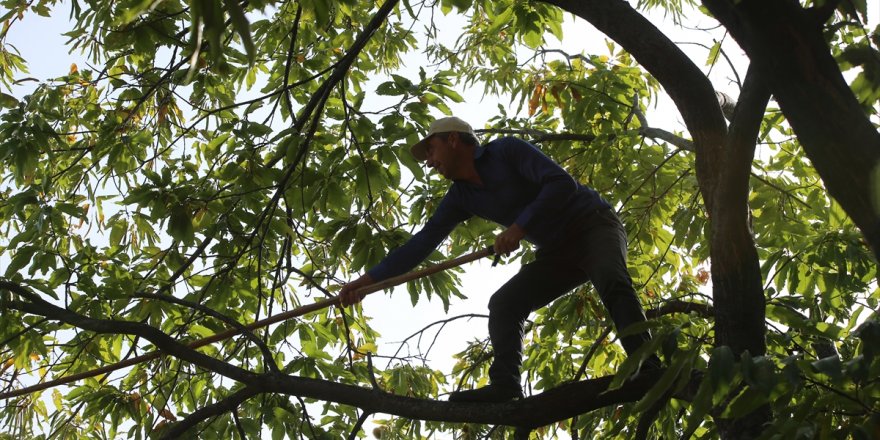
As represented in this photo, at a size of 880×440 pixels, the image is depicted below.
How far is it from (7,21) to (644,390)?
193 inches

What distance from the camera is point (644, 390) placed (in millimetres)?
2760

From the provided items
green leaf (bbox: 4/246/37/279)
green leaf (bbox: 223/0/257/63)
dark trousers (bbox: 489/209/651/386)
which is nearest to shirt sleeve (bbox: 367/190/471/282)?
dark trousers (bbox: 489/209/651/386)

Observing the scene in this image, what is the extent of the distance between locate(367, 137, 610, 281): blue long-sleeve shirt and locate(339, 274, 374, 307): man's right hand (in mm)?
33

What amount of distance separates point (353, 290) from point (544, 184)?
2.99 feet

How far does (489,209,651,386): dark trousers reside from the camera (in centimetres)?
311

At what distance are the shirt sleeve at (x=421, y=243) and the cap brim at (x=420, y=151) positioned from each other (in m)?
0.21

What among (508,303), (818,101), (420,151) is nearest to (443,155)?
(420,151)

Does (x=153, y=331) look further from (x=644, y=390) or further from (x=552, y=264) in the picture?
(x=644, y=390)

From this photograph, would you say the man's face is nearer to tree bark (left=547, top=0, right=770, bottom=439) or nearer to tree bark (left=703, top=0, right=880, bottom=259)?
tree bark (left=547, top=0, right=770, bottom=439)

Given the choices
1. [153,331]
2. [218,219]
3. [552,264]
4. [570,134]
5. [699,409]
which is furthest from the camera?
[570,134]

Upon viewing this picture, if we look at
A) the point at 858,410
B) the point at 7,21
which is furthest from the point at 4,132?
the point at 858,410

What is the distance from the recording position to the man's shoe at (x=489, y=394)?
9.84 feet

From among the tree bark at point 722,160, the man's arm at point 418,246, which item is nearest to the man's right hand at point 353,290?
the man's arm at point 418,246

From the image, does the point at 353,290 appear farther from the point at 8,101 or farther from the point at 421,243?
the point at 8,101
